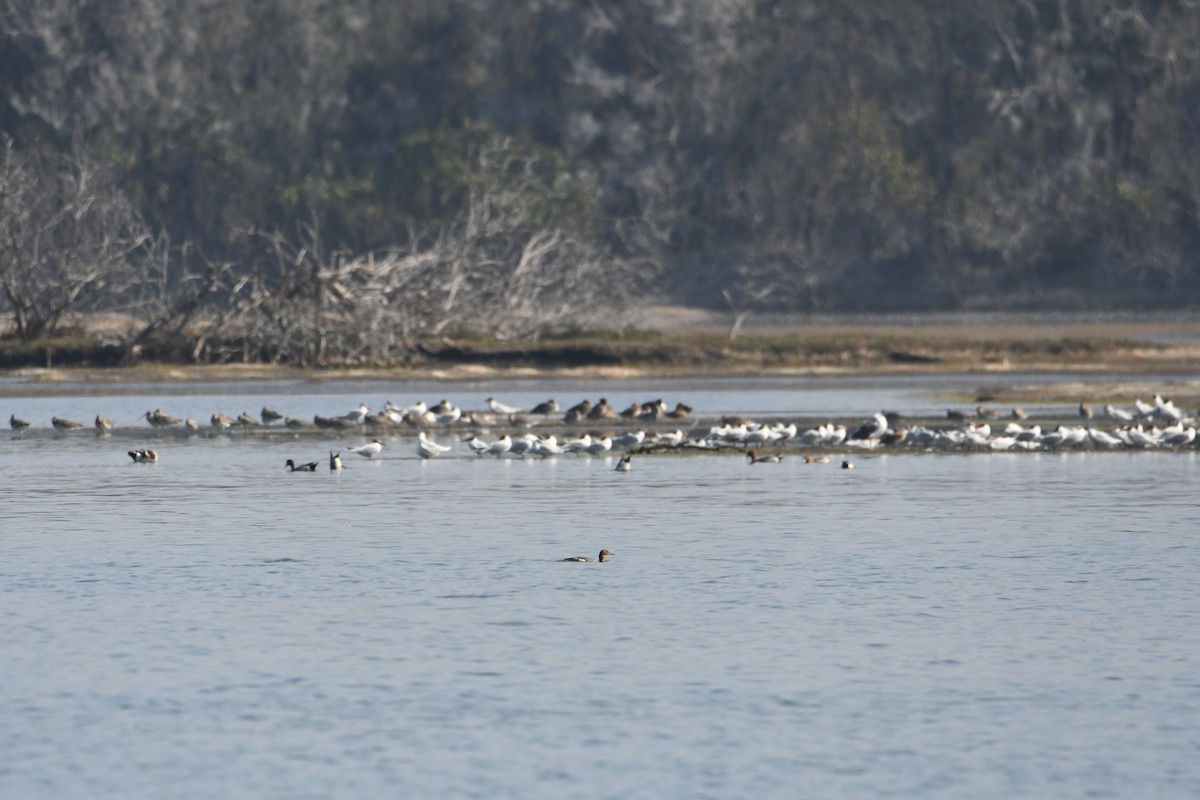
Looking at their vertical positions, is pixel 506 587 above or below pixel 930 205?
below

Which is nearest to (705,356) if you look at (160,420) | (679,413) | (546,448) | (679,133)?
(679,413)

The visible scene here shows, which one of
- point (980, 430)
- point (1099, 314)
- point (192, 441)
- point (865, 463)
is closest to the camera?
point (865, 463)

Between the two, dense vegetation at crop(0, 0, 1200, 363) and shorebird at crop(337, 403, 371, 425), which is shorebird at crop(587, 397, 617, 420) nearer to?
shorebird at crop(337, 403, 371, 425)

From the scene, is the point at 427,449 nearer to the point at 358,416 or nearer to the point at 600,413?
the point at 358,416

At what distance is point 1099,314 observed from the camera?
79125 millimetres

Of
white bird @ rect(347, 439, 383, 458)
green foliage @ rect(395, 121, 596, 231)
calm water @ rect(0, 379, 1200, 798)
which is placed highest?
green foliage @ rect(395, 121, 596, 231)

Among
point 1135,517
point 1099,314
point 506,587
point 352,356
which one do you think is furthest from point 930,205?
point 506,587

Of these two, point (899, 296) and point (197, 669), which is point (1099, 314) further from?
point (197, 669)

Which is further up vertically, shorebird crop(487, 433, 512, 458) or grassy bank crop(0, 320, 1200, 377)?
grassy bank crop(0, 320, 1200, 377)

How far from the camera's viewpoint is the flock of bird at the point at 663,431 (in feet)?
93.3

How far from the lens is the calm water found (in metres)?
10.1

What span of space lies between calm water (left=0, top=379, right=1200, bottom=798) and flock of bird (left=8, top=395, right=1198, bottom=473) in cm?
381

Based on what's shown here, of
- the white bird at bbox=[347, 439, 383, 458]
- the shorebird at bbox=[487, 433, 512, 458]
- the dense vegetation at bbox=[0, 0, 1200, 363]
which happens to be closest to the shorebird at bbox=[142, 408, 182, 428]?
the white bird at bbox=[347, 439, 383, 458]

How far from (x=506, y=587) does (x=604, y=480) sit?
372 inches
